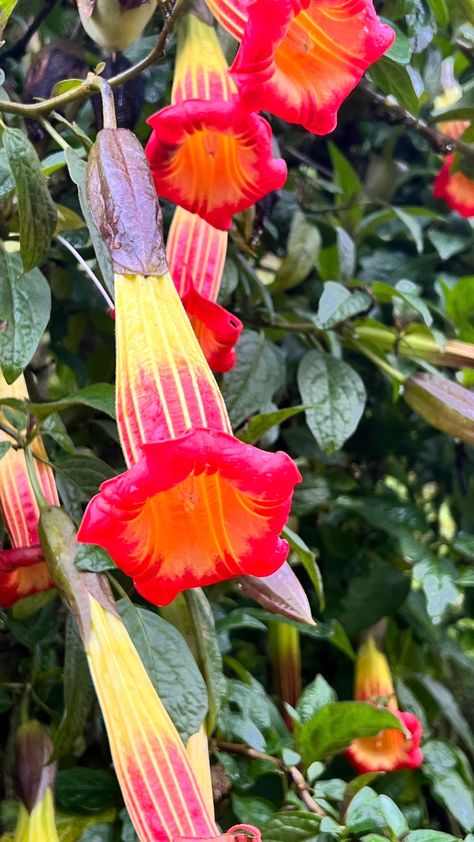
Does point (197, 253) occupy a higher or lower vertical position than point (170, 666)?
higher

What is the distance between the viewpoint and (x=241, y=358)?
2.56 feet

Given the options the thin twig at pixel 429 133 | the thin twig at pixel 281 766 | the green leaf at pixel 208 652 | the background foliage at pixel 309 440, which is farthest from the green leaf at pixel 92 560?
the thin twig at pixel 429 133

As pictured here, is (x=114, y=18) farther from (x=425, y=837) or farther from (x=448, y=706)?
(x=448, y=706)

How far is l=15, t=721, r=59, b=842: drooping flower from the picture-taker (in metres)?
0.57

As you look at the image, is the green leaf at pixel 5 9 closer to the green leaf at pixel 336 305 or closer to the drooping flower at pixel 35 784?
the green leaf at pixel 336 305

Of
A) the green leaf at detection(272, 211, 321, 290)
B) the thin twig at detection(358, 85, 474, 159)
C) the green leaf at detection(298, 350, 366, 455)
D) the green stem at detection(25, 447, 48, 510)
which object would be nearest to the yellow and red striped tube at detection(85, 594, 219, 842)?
the green stem at detection(25, 447, 48, 510)

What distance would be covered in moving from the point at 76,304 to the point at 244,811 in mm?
474

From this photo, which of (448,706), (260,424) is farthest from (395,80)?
(448,706)

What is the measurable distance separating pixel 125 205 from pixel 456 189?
0.55 metres

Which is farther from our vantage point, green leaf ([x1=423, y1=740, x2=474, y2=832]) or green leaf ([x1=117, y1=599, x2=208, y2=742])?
green leaf ([x1=423, y1=740, x2=474, y2=832])

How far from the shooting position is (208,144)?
60 cm

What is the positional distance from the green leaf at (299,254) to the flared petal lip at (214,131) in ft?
0.85

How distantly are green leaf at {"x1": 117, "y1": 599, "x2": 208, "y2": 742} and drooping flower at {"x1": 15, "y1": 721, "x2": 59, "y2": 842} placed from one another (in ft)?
0.40

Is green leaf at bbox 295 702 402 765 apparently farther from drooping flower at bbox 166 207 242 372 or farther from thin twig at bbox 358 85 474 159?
thin twig at bbox 358 85 474 159
